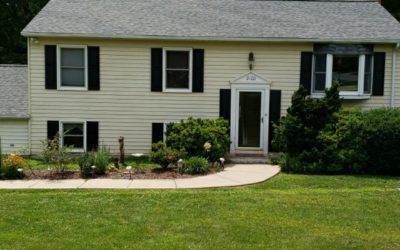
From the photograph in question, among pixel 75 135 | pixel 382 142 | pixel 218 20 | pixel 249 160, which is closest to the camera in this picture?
pixel 382 142

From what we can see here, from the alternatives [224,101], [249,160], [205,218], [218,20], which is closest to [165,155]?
[249,160]

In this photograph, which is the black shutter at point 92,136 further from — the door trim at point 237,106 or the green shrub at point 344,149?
the green shrub at point 344,149

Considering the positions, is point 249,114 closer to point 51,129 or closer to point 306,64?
point 306,64

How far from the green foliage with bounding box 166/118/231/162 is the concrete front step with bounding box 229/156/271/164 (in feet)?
2.23

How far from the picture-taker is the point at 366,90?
611 inches

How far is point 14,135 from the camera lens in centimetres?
1541

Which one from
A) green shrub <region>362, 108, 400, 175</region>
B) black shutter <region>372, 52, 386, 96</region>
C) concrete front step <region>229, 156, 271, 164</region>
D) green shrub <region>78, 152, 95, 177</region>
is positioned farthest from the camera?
black shutter <region>372, 52, 386, 96</region>

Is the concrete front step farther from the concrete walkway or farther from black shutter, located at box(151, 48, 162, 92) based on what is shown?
black shutter, located at box(151, 48, 162, 92)

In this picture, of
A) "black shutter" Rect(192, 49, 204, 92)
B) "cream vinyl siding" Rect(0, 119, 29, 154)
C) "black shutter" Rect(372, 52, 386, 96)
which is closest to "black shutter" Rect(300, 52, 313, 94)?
"black shutter" Rect(372, 52, 386, 96)

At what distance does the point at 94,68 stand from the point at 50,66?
1.38m

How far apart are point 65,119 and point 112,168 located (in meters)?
3.49

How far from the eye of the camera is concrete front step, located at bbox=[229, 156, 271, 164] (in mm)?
14602

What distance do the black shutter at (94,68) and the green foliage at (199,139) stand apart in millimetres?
3055

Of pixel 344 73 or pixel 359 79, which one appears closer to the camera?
pixel 359 79
